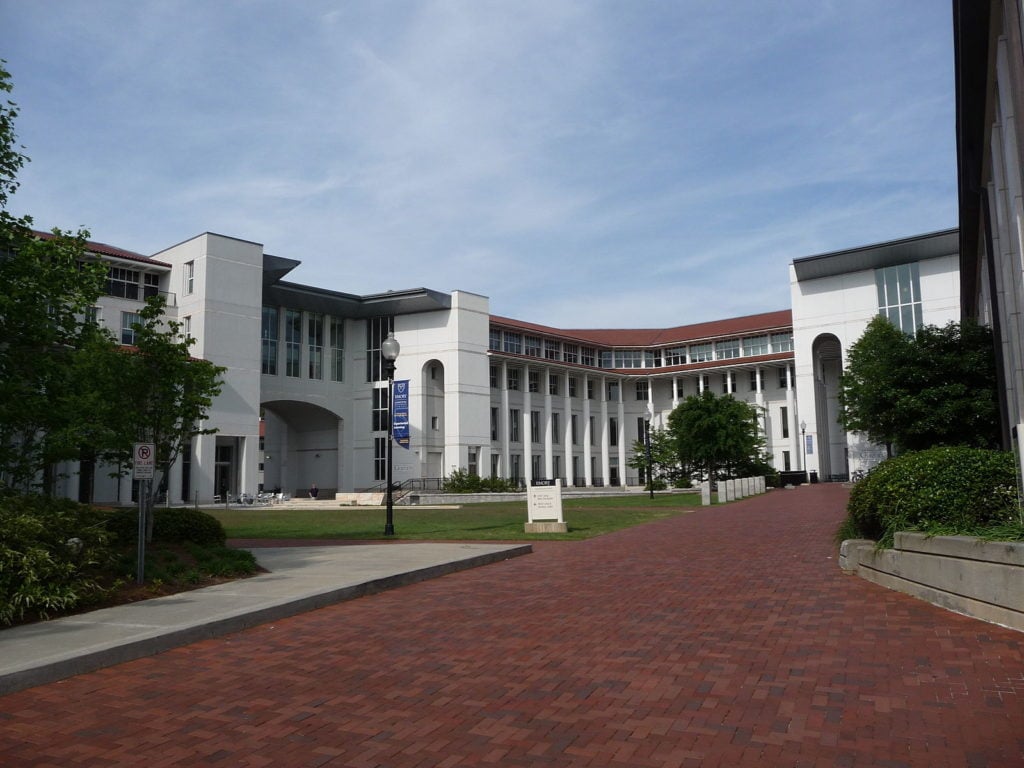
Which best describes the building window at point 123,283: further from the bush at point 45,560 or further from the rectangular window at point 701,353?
the rectangular window at point 701,353

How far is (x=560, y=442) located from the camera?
72750 mm

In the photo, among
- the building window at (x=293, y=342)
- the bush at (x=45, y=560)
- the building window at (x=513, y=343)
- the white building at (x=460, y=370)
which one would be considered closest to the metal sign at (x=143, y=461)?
the bush at (x=45, y=560)

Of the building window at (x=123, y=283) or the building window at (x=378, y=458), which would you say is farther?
the building window at (x=378, y=458)

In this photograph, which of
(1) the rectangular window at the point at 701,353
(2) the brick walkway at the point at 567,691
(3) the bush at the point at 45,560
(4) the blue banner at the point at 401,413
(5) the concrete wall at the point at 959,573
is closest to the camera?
(2) the brick walkway at the point at 567,691

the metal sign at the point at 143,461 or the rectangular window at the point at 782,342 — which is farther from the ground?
the rectangular window at the point at 782,342

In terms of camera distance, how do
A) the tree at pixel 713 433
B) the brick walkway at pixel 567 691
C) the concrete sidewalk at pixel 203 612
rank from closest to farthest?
the brick walkway at pixel 567 691
the concrete sidewalk at pixel 203 612
the tree at pixel 713 433

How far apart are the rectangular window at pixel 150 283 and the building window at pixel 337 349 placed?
50.7 ft

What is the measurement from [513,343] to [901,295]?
1200 inches

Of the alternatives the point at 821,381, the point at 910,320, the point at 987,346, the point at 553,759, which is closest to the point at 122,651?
the point at 553,759

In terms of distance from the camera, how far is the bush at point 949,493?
934cm

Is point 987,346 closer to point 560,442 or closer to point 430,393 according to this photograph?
point 430,393

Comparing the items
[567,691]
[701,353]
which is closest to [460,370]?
[701,353]

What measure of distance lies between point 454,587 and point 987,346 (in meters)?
24.0

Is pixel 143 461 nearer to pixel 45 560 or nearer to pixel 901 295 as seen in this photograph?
pixel 45 560
